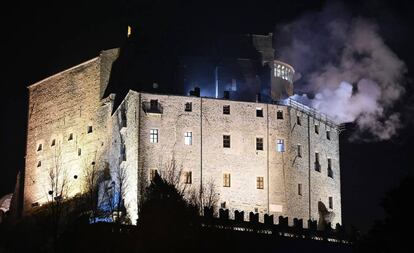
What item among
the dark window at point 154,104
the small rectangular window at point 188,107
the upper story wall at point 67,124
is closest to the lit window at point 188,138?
the small rectangular window at point 188,107

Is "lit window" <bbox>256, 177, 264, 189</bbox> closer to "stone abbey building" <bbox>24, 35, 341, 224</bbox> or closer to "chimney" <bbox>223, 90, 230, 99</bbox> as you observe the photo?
"stone abbey building" <bbox>24, 35, 341, 224</bbox>

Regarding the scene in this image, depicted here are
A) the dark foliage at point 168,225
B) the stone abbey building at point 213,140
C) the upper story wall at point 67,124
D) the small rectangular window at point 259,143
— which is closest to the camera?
the dark foliage at point 168,225

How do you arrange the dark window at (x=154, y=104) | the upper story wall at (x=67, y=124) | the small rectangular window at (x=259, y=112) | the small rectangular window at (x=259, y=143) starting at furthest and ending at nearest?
the upper story wall at (x=67, y=124) < the small rectangular window at (x=259, y=112) < the small rectangular window at (x=259, y=143) < the dark window at (x=154, y=104)

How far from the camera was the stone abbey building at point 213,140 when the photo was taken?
69812mm

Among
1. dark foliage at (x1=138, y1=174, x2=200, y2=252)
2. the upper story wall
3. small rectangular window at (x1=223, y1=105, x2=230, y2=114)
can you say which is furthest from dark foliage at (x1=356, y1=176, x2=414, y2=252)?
the upper story wall

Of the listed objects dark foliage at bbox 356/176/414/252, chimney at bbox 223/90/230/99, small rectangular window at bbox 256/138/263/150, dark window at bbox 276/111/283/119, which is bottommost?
dark foliage at bbox 356/176/414/252

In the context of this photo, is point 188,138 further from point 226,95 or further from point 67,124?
point 67,124

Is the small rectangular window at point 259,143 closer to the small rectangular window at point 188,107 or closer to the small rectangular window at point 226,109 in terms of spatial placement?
the small rectangular window at point 226,109

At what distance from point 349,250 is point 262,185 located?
12.4 metres

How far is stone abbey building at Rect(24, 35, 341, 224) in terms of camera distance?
69.8 meters

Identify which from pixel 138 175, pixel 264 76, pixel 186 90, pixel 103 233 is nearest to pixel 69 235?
pixel 103 233

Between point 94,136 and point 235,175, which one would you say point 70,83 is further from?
point 235,175

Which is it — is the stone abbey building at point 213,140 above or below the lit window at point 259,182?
above

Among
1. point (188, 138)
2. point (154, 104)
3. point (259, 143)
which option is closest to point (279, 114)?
point (259, 143)
